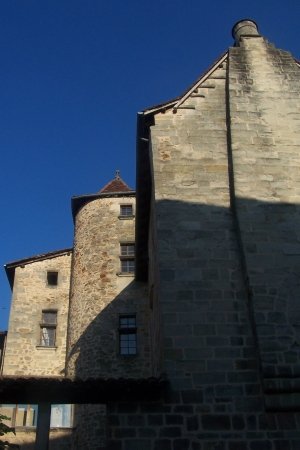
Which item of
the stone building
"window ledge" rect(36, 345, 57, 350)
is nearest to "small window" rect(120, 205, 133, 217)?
"window ledge" rect(36, 345, 57, 350)

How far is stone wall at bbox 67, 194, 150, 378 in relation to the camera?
15438 millimetres

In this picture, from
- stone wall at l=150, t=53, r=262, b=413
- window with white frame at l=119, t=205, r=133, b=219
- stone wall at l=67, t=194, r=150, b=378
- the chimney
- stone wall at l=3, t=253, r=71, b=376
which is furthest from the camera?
window with white frame at l=119, t=205, r=133, b=219

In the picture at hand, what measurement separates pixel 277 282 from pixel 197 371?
1.78m

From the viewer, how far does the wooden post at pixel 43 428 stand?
644 cm

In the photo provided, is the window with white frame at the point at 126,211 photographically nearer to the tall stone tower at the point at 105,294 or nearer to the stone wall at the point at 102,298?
the tall stone tower at the point at 105,294

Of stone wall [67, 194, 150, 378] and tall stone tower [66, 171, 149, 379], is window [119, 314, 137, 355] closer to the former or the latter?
tall stone tower [66, 171, 149, 379]

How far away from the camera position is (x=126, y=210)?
19312mm

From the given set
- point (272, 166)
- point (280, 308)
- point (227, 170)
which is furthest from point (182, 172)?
point (280, 308)

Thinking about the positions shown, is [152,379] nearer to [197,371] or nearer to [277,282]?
[197,371]

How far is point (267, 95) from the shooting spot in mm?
9859

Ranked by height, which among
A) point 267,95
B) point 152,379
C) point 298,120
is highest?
point 267,95

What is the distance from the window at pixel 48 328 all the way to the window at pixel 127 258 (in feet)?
10.2

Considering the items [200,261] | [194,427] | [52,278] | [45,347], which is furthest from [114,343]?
[194,427]

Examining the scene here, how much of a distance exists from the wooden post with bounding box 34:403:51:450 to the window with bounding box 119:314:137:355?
9235 millimetres
